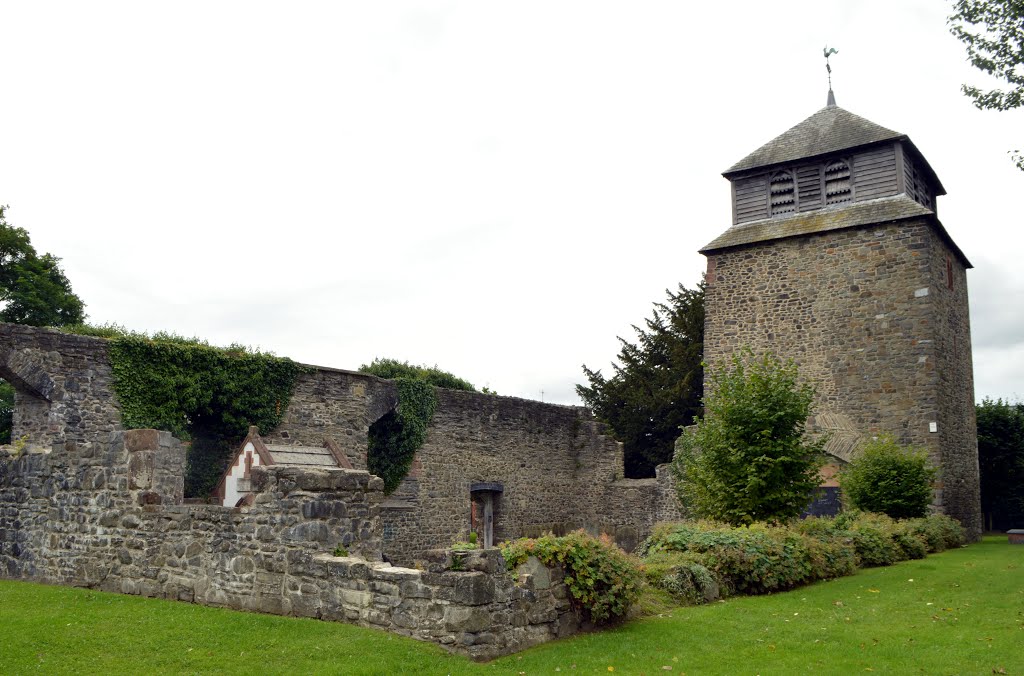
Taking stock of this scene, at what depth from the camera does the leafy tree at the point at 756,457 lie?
14.9 m

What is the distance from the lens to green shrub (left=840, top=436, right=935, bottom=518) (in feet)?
61.0

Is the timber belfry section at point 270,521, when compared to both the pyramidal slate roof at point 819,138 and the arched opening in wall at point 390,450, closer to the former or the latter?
the arched opening in wall at point 390,450

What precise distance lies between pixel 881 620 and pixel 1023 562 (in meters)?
7.18

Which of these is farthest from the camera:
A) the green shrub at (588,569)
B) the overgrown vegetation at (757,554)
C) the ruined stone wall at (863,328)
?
the ruined stone wall at (863,328)

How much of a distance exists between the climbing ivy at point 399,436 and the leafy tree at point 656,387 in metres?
12.7

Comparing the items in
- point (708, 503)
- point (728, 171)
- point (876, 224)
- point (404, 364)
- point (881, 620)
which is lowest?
point (881, 620)

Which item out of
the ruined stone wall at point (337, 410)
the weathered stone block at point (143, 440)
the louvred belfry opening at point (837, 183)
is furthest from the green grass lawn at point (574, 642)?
the louvred belfry opening at point (837, 183)

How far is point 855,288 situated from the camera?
2219 centimetres

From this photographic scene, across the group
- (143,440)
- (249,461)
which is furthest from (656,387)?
(143,440)

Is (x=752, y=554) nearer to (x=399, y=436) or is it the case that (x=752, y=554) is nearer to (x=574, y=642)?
(x=574, y=642)

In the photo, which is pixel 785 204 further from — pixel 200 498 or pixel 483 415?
pixel 200 498

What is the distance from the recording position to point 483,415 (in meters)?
22.1

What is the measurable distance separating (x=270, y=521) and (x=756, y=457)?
895 centimetres

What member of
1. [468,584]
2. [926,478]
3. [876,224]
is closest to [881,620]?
[468,584]
